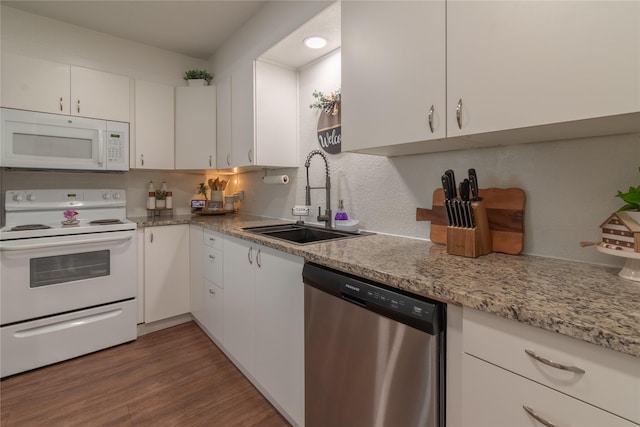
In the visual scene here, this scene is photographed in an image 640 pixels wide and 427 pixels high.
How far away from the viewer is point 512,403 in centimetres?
67

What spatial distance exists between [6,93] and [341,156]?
2357mm

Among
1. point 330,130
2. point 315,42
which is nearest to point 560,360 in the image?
point 330,130

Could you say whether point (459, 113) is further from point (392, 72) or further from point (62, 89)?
point (62, 89)

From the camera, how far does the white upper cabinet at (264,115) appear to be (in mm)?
2191

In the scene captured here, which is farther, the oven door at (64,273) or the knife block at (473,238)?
the oven door at (64,273)

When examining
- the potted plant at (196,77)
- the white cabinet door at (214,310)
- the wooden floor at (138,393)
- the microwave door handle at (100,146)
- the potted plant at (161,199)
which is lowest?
the wooden floor at (138,393)

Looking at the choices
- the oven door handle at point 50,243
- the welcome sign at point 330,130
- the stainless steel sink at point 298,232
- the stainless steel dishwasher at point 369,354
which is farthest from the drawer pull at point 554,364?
the oven door handle at point 50,243

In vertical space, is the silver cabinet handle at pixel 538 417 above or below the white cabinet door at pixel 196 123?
below

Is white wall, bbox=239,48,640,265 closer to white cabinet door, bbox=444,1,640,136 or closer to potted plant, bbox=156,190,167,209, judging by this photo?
white cabinet door, bbox=444,1,640,136

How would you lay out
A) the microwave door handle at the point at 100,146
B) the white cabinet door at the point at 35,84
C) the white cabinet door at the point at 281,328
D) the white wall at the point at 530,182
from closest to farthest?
the white wall at the point at 530,182 → the white cabinet door at the point at 281,328 → the white cabinet door at the point at 35,84 → the microwave door handle at the point at 100,146

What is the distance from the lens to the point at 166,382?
183 centimetres

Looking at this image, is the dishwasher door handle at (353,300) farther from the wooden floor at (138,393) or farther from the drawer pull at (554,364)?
the wooden floor at (138,393)

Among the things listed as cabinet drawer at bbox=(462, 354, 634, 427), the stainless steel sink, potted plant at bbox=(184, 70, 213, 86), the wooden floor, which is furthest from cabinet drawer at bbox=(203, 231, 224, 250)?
cabinet drawer at bbox=(462, 354, 634, 427)

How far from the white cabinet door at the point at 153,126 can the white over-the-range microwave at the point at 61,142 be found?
0.58ft
